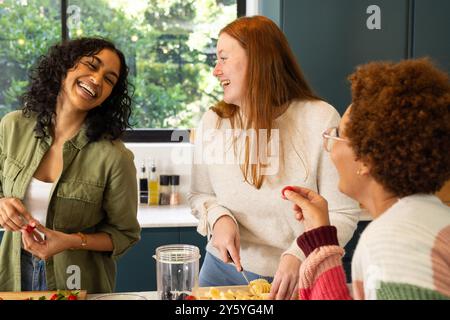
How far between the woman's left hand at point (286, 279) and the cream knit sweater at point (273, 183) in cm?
22

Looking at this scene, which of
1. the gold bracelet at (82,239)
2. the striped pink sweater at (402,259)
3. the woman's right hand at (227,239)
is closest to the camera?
the striped pink sweater at (402,259)

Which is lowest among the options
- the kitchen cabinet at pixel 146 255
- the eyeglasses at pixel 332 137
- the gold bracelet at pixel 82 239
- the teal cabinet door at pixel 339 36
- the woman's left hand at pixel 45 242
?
the kitchen cabinet at pixel 146 255

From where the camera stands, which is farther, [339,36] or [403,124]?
[339,36]

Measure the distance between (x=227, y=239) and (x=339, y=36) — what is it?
1.39m

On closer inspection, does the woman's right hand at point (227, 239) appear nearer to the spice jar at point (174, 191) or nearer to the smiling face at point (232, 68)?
the smiling face at point (232, 68)

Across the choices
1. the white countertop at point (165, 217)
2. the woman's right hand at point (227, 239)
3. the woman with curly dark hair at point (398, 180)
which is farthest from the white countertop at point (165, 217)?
the woman with curly dark hair at point (398, 180)

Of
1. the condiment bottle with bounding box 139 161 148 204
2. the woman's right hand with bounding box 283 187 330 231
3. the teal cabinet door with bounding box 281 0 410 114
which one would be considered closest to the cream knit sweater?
the woman's right hand with bounding box 283 187 330 231

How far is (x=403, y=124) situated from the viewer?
548 millimetres

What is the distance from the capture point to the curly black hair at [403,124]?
0.55 m

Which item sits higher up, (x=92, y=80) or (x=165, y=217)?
(x=92, y=80)

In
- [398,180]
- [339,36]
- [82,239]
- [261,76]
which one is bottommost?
[82,239]

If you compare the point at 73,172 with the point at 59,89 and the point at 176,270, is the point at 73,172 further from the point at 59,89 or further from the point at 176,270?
the point at 176,270

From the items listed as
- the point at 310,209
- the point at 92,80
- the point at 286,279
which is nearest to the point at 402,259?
the point at 310,209

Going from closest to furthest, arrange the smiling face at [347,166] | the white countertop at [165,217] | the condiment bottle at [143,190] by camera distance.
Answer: the smiling face at [347,166] → the white countertop at [165,217] → the condiment bottle at [143,190]
